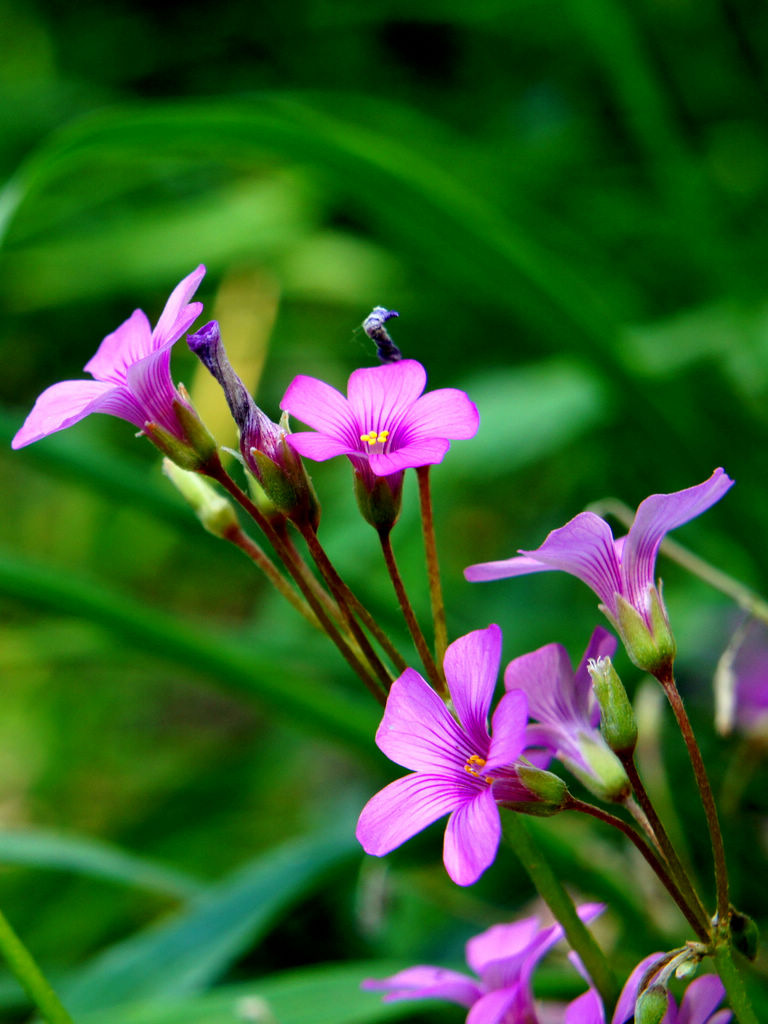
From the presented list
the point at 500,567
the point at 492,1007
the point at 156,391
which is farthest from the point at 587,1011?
the point at 156,391

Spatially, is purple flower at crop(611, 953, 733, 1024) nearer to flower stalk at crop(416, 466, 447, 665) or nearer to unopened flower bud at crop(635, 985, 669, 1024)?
unopened flower bud at crop(635, 985, 669, 1024)

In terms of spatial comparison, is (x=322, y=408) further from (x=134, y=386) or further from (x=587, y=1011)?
(x=587, y=1011)

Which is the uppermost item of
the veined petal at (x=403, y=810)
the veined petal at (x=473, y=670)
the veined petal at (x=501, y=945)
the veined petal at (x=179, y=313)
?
the veined petal at (x=179, y=313)

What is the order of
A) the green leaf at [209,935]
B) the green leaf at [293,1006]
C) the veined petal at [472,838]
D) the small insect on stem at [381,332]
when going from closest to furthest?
the veined petal at [472,838]
the small insect on stem at [381,332]
the green leaf at [293,1006]
the green leaf at [209,935]

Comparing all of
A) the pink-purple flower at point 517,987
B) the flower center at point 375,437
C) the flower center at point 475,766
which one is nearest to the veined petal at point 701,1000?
the pink-purple flower at point 517,987

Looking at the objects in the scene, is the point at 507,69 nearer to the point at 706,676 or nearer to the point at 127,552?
the point at 127,552

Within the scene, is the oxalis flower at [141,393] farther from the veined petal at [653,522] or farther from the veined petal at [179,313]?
the veined petal at [653,522]

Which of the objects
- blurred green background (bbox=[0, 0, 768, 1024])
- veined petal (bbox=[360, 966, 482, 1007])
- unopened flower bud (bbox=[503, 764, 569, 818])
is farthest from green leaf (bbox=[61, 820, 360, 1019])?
unopened flower bud (bbox=[503, 764, 569, 818])
